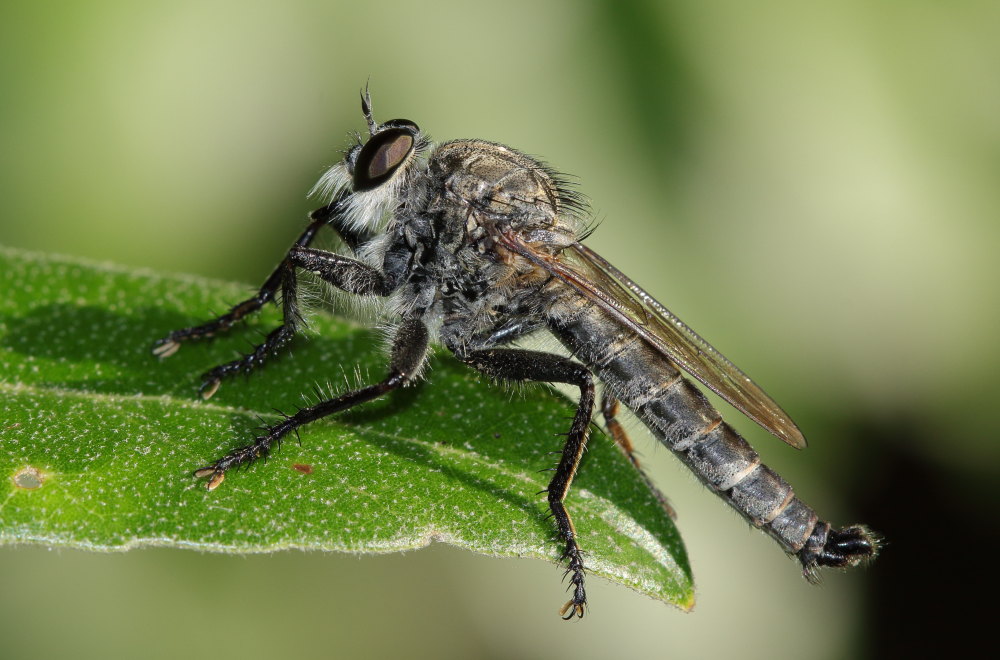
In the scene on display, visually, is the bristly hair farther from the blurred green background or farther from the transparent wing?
the blurred green background

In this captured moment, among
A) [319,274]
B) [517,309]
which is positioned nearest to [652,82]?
[517,309]

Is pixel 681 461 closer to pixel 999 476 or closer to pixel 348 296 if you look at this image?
pixel 348 296

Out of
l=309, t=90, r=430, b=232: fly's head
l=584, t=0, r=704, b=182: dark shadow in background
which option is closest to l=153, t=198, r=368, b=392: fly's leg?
l=309, t=90, r=430, b=232: fly's head

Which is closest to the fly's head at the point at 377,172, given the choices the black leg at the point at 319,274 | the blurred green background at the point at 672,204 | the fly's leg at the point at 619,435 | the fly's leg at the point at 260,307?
the fly's leg at the point at 260,307

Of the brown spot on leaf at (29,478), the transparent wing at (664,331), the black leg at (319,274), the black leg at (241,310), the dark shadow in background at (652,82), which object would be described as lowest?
the brown spot on leaf at (29,478)

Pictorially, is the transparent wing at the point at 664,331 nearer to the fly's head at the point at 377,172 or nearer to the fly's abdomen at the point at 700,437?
the fly's abdomen at the point at 700,437

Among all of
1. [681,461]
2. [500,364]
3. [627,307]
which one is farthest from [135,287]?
[681,461]
